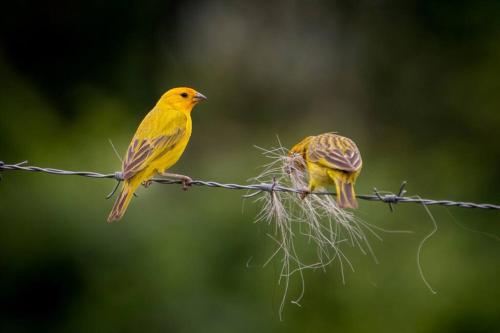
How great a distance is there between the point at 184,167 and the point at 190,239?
11.6ft

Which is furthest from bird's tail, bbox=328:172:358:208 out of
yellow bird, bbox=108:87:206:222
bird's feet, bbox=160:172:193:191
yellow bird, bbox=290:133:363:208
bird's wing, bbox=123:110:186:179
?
bird's wing, bbox=123:110:186:179

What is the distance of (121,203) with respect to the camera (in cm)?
770

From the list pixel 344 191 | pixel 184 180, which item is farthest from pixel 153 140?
pixel 344 191

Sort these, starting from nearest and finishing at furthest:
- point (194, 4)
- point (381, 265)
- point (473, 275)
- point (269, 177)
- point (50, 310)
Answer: point (269, 177), point (381, 265), point (473, 275), point (50, 310), point (194, 4)

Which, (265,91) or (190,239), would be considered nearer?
(190,239)

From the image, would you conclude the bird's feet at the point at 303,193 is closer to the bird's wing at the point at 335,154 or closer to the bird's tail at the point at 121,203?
the bird's wing at the point at 335,154

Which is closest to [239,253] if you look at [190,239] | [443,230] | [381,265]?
[190,239]

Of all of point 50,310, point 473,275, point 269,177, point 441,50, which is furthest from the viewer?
point 441,50

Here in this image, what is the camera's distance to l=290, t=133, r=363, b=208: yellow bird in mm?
7293

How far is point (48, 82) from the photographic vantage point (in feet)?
65.7

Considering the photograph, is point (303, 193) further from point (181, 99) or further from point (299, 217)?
point (181, 99)

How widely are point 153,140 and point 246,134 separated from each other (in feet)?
31.6

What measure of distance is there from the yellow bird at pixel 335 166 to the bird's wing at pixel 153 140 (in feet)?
3.97

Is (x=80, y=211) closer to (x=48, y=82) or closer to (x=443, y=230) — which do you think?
(x=443, y=230)
